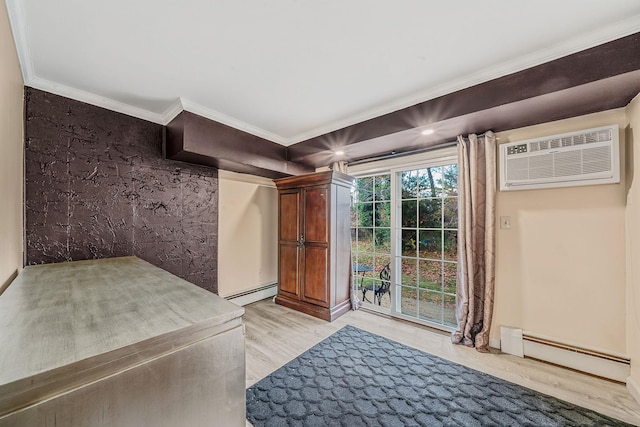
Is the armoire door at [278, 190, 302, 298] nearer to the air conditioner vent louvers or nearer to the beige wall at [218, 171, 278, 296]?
the beige wall at [218, 171, 278, 296]

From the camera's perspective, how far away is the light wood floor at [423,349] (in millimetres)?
1697

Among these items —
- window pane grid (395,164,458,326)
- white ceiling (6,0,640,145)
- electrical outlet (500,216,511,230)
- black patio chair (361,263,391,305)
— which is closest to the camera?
white ceiling (6,0,640,145)

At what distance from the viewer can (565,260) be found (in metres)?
2.04

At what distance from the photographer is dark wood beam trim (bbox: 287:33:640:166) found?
1467 millimetres

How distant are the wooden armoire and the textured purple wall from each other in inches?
40.5

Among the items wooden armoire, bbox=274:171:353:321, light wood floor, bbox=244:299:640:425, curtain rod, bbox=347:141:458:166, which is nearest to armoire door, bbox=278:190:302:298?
wooden armoire, bbox=274:171:353:321

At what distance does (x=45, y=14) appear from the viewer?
1.37m

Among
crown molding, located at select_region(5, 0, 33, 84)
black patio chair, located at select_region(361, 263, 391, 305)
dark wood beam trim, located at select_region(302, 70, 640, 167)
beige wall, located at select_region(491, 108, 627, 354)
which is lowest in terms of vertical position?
black patio chair, located at select_region(361, 263, 391, 305)

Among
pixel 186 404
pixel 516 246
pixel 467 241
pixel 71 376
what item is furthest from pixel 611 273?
pixel 71 376

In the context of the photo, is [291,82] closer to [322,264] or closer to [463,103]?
[463,103]

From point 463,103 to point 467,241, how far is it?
4.16ft

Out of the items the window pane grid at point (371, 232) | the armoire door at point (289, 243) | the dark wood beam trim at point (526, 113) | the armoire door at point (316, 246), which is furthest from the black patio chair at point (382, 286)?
the dark wood beam trim at point (526, 113)

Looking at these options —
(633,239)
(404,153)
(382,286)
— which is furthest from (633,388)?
(404,153)

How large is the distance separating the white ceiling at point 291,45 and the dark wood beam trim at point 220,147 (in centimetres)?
22
